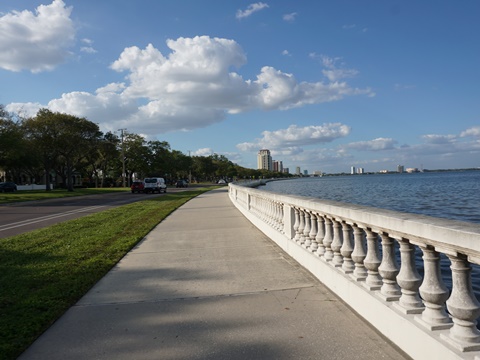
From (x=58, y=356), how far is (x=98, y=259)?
425 cm

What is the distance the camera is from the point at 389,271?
3.73 metres

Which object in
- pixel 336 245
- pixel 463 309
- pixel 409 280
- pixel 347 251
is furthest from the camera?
pixel 336 245

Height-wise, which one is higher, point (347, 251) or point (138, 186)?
point (347, 251)

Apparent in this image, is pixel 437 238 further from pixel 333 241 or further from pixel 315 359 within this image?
pixel 333 241

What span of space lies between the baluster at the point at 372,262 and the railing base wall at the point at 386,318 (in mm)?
115

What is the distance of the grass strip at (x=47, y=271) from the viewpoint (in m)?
4.25

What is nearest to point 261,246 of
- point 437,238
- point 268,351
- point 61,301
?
point 61,301

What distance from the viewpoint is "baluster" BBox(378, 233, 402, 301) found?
371 cm

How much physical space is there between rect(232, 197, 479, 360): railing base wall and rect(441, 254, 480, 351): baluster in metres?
0.08

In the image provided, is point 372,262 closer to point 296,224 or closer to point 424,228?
point 424,228

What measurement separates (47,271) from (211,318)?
371 cm

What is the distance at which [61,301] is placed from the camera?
5070 mm

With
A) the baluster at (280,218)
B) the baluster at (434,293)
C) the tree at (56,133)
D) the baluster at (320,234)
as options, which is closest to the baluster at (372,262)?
the baluster at (434,293)

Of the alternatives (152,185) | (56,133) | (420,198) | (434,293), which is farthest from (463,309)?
(56,133)
